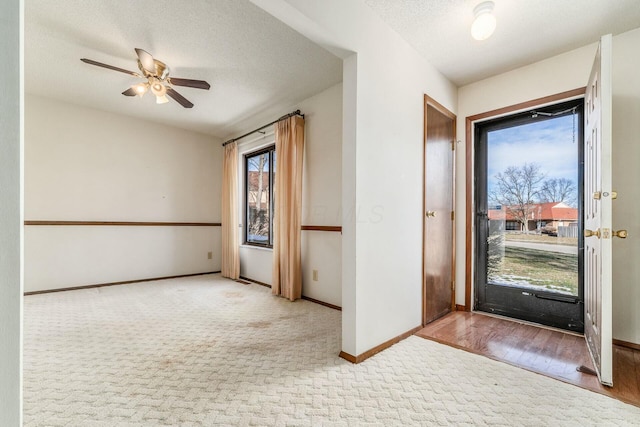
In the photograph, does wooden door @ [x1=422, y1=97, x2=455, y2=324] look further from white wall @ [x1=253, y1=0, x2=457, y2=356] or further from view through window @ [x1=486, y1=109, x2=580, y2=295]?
view through window @ [x1=486, y1=109, x2=580, y2=295]

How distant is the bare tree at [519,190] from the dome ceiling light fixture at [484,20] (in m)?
1.41

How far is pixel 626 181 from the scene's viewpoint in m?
2.06

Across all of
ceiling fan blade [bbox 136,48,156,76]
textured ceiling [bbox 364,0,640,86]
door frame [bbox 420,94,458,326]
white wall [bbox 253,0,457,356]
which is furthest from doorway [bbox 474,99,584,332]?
ceiling fan blade [bbox 136,48,156,76]

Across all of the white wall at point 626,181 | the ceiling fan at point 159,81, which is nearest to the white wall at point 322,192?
the ceiling fan at point 159,81

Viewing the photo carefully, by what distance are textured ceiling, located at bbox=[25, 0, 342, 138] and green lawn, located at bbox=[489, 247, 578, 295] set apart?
2516 millimetres

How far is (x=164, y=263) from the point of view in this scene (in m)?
4.35

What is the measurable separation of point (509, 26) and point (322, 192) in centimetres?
211

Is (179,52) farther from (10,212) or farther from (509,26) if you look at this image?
(509,26)

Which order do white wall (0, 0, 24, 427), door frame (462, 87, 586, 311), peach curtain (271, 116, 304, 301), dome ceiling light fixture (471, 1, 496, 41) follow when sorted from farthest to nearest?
peach curtain (271, 116, 304, 301) < door frame (462, 87, 586, 311) < dome ceiling light fixture (471, 1, 496, 41) < white wall (0, 0, 24, 427)

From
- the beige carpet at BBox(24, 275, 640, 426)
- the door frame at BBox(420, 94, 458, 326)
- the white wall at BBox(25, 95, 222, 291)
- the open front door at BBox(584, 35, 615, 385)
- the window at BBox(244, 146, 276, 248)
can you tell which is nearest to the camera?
the beige carpet at BBox(24, 275, 640, 426)

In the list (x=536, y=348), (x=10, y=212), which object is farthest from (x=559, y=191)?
(x=10, y=212)

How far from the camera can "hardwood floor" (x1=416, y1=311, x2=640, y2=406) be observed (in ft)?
5.27

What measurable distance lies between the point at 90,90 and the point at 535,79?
4681 millimetres

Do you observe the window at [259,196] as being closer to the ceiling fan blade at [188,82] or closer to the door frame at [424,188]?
the ceiling fan blade at [188,82]
